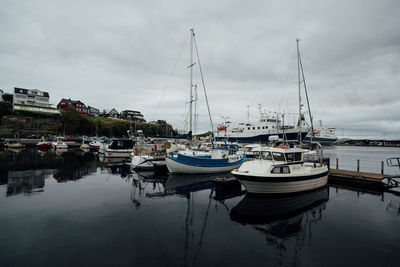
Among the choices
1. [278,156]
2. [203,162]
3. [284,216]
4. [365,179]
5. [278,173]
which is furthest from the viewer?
[203,162]

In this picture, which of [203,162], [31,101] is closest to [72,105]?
[31,101]

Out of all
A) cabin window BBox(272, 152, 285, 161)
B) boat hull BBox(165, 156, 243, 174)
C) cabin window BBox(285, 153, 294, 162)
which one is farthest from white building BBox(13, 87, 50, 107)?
cabin window BBox(285, 153, 294, 162)

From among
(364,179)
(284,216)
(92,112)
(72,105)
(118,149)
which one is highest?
(72,105)

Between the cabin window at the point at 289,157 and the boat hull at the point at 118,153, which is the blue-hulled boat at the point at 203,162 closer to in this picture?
the cabin window at the point at 289,157

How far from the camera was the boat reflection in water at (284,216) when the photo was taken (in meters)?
8.50

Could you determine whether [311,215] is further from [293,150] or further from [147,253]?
[147,253]

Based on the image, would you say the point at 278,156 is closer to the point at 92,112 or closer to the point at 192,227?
the point at 192,227

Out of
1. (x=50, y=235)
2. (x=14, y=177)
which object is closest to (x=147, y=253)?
(x=50, y=235)

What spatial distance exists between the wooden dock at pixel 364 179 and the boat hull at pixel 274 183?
704cm

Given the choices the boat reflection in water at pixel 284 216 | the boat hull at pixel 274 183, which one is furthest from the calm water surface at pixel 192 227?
the boat hull at pixel 274 183

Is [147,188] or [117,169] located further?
[117,169]

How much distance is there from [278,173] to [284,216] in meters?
3.59

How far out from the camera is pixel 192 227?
9.83 meters

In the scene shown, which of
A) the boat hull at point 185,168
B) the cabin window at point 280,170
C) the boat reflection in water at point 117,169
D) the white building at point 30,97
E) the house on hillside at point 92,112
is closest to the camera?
the cabin window at point 280,170
